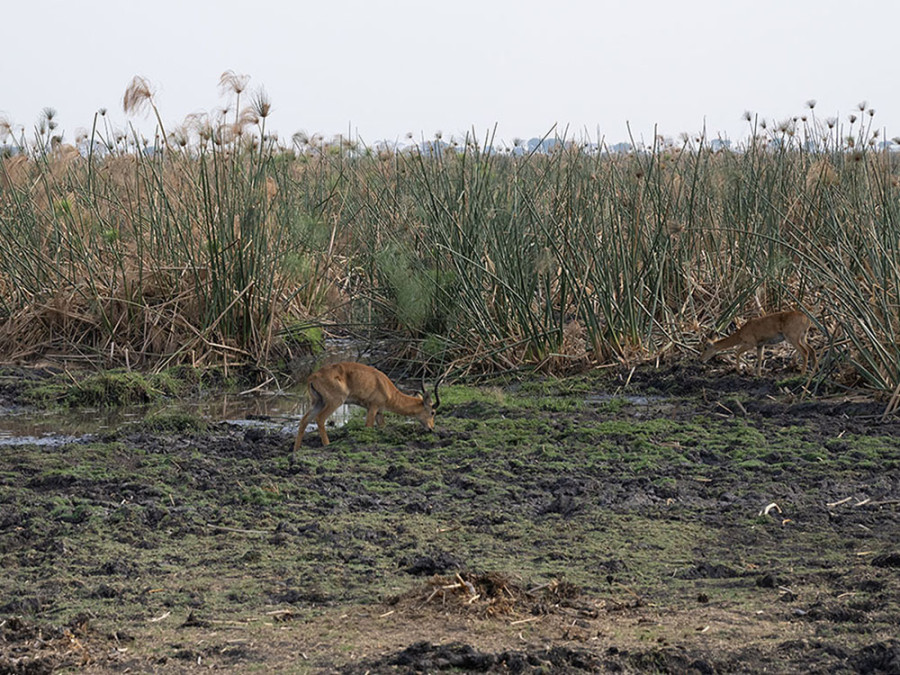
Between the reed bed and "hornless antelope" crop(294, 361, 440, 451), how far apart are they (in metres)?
1.79

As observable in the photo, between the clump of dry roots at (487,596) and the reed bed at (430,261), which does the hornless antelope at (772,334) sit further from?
the clump of dry roots at (487,596)

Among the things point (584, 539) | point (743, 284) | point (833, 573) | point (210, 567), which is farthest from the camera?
point (743, 284)

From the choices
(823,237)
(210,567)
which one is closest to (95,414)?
(210,567)

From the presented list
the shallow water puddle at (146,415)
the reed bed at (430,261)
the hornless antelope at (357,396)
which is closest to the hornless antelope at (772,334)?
the reed bed at (430,261)

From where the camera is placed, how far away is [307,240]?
970cm

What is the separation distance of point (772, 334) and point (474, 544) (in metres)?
4.15

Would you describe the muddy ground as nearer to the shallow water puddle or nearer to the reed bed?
the shallow water puddle

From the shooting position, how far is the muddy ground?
10.3ft

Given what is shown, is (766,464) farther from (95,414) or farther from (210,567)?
(95,414)

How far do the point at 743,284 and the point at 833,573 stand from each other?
5651 millimetres

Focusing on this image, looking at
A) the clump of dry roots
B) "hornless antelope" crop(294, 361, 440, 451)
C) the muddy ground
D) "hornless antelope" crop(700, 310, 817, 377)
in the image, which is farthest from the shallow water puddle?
the clump of dry roots

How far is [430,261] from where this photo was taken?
29.9ft

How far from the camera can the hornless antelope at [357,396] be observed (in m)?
6.21

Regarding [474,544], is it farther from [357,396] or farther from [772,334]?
[772,334]
